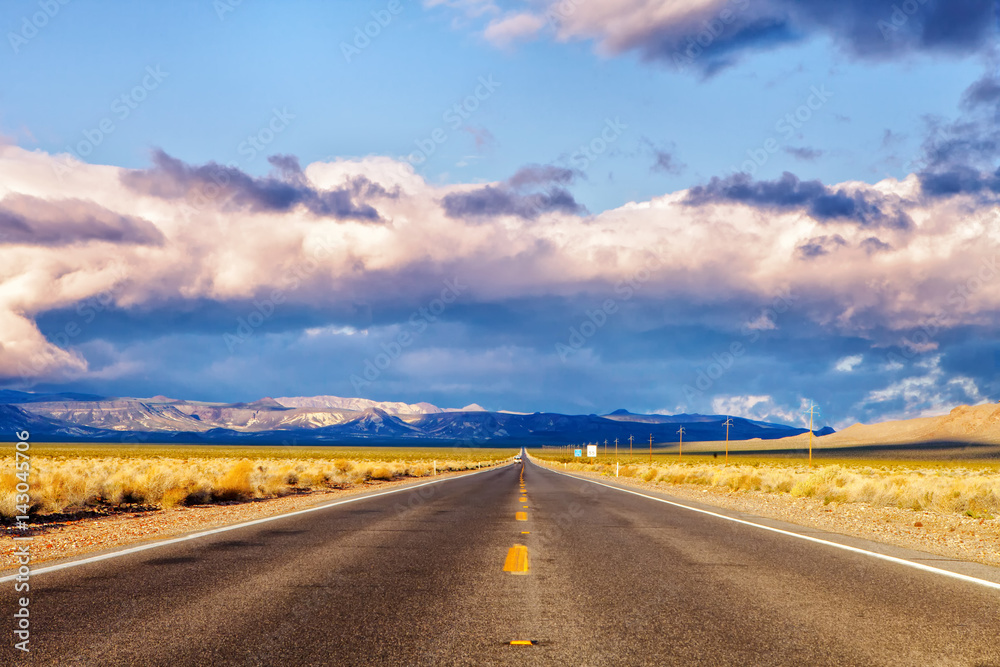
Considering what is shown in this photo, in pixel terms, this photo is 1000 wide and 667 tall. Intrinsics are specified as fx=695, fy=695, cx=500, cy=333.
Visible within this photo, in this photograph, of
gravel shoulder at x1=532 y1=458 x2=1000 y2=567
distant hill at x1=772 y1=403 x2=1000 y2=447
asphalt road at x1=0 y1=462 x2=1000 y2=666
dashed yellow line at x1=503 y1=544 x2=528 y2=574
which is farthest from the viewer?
distant hill at x1=772 y1=403 x2=1000 y2=447

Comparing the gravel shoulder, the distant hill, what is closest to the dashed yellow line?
the gravel shoulder

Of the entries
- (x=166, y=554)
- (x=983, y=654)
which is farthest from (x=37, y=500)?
(x=983, y=654)

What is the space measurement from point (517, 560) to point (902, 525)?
11793mm

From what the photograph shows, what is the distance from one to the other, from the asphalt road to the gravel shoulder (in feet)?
8.50

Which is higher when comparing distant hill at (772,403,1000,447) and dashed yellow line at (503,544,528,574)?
distant hill at (772,403,1000,447)

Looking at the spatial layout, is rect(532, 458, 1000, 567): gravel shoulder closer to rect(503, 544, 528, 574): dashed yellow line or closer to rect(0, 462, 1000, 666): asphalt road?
rect(0, 462, 1000, 666): asphalt road

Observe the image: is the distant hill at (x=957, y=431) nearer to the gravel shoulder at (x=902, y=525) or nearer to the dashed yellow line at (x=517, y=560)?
the gravel shoulder at (x=902, y=525)

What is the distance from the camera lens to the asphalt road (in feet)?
16.0

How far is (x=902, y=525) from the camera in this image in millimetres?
16188

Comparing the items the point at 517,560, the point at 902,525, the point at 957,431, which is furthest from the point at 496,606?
the point at 957,431

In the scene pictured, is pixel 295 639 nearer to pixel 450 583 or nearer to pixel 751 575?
pixel 450 583

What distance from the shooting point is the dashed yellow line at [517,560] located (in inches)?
322

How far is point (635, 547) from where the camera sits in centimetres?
1034


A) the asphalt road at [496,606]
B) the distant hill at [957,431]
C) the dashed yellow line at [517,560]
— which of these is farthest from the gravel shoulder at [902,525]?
the distant hill at [957,431]
